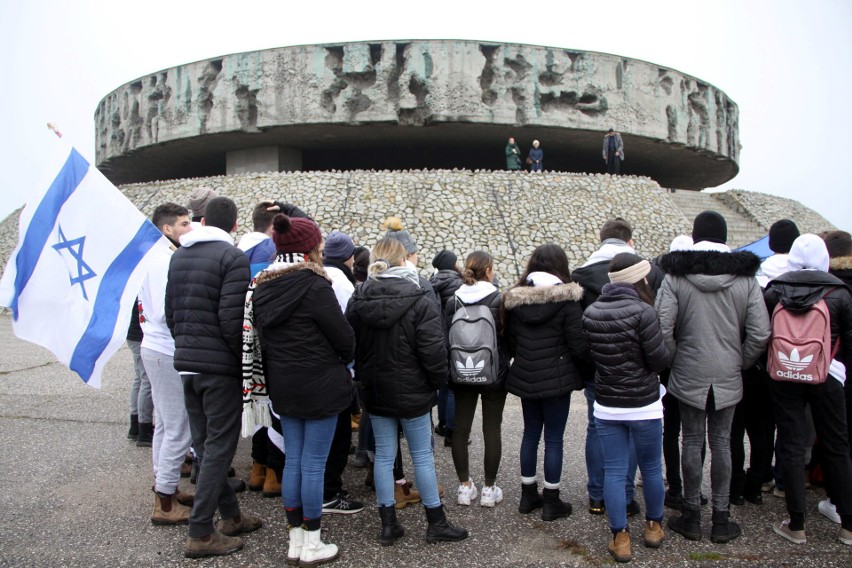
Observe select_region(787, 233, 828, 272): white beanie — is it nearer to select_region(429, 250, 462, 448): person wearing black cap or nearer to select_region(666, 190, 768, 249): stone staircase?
select_region(429, 250, 462, 448): person wearing black cap

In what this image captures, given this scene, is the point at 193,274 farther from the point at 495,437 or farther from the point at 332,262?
the point at 495,437

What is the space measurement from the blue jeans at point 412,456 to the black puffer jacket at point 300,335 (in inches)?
17.8

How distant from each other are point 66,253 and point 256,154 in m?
18.6

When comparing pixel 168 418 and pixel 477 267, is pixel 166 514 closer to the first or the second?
pixel 168 418

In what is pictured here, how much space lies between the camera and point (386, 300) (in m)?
3.63

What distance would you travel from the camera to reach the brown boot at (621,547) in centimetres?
342

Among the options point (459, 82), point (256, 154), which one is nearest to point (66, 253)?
point (459, 82)

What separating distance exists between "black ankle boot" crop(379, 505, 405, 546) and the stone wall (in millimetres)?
19532

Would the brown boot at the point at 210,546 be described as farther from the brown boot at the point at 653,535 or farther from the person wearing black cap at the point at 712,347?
the person wearing black cap at the point at 712,347

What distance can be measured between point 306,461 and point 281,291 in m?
0.99

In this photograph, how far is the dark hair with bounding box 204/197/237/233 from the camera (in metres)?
3.71

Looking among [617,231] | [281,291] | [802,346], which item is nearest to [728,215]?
[617,231]

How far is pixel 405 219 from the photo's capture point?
16.2 meters

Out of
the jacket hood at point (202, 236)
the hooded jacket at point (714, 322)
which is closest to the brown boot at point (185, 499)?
the jacket hood at point (202, 236)
